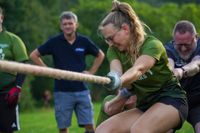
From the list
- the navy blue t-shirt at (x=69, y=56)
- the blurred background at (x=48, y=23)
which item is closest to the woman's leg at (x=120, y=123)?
the navy blue t-shirt at (x=69, y=56)

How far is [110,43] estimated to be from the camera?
6.57 metres

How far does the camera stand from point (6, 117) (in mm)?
9219

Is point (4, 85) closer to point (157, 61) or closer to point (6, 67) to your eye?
point (157, 61)

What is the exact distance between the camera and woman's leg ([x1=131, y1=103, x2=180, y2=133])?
6348 millimetres

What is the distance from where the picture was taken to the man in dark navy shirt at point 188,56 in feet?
26.6

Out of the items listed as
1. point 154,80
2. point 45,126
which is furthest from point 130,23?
point 45,126

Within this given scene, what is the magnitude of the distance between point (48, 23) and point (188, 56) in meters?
41.1

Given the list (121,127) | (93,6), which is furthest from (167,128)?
(93,6)

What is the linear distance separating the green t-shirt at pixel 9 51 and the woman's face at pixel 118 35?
2.90 meters

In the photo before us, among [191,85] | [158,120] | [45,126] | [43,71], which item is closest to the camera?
[43,71]

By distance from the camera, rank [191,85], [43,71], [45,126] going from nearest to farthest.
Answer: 1. [43,71]
2. [191,85]
3. [45,126]

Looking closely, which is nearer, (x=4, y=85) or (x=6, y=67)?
(x=6, y=67)

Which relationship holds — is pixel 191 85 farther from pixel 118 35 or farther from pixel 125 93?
pixel 118 35

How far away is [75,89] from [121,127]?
13.8 ft
